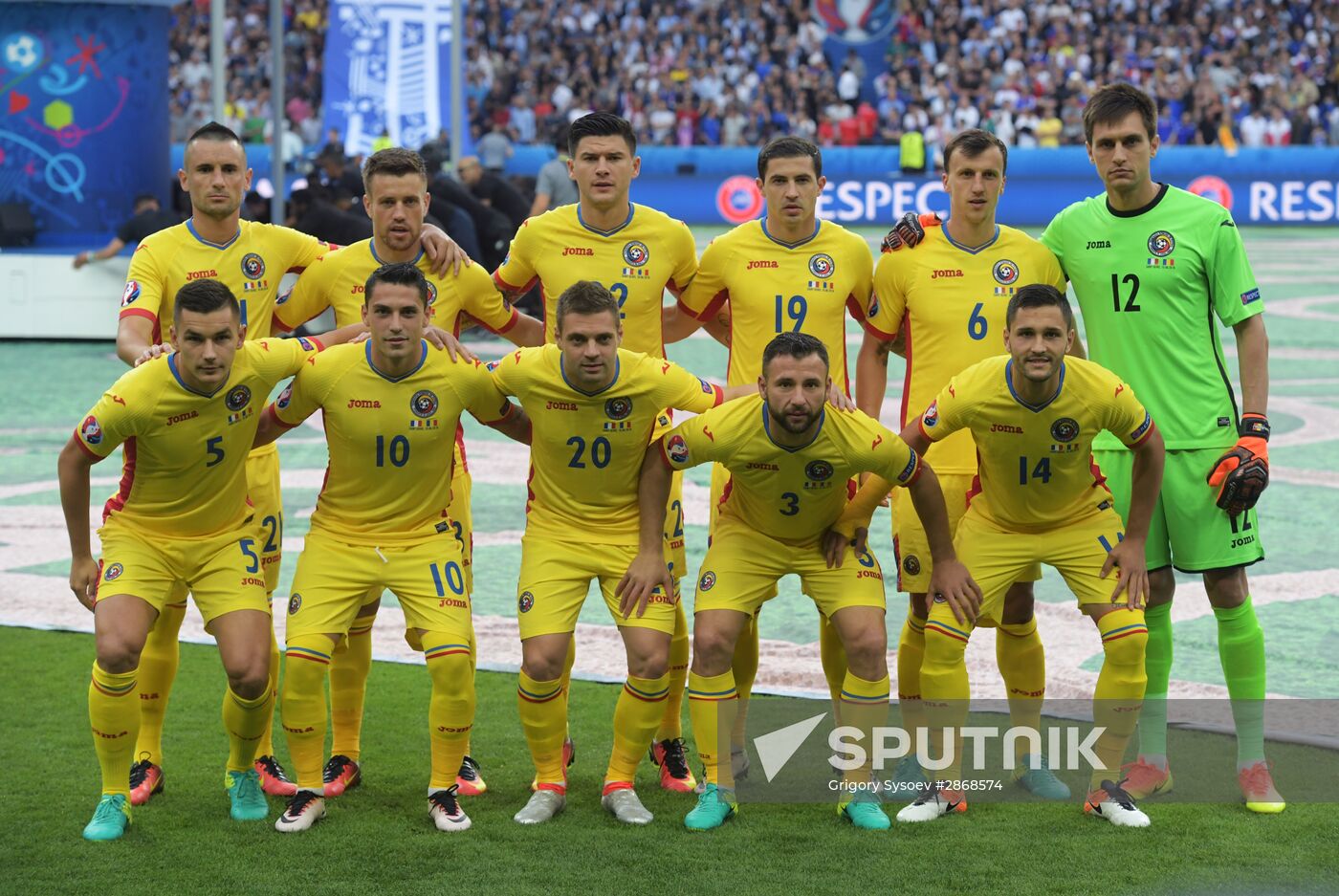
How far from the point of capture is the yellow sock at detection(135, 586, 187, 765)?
21.1 ft

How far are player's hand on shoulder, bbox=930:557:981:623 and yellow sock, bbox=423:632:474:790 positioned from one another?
1.73 meters

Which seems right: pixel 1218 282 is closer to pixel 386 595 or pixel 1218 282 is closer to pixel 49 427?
pixel 386 595

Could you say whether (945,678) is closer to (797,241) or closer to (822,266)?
(822,266)

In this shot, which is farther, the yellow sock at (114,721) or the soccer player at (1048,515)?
the soccer player at (1048,515)

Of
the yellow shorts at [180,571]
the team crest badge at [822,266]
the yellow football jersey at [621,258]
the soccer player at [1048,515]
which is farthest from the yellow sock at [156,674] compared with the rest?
the team crest badge at [822,266]

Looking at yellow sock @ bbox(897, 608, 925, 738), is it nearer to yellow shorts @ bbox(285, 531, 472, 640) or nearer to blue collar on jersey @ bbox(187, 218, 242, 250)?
yellow shorts @ bbox(285, 531, 472, 640)

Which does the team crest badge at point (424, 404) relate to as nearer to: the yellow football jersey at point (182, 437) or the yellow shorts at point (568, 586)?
the yellow football jersey at point (182, 437)

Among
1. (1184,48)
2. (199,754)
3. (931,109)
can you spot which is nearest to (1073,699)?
(199,754)

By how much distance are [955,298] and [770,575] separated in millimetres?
1334

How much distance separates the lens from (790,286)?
686cm

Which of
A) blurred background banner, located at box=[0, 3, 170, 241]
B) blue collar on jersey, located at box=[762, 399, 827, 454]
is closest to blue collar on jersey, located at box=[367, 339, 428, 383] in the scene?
blue collar on jersey, located at box=[762, 399, 827, 454]

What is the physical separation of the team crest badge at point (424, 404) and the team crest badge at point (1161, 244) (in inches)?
108

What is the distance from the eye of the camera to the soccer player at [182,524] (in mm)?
5875

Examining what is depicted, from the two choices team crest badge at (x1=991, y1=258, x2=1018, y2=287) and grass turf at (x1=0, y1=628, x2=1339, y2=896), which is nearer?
grass turf at (x1=0, y1=628, x2=1339, y2=896)
